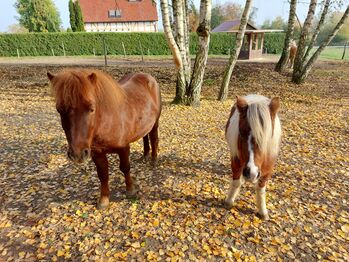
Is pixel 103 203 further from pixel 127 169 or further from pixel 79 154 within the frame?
pixel 79 154

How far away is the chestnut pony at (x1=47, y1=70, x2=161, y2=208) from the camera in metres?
2.56

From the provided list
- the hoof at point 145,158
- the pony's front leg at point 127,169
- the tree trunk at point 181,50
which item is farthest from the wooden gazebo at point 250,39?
the pony's front leg at point 127,169

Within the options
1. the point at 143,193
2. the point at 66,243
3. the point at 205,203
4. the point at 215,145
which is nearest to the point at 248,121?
the point at 205,203

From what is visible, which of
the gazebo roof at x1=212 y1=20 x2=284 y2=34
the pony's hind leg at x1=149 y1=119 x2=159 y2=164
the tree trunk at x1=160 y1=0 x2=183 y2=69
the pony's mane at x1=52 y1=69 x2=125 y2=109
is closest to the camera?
the pony's mane at x1=52 y1=69 x2=125 y2=109

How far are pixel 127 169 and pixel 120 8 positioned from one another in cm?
4838

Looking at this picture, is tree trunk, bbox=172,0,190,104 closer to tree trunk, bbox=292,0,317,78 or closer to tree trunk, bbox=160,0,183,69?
tree trunk, bbox=160,0,183,69

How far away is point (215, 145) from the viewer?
6.23m

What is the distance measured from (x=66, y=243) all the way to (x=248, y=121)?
2720 mm

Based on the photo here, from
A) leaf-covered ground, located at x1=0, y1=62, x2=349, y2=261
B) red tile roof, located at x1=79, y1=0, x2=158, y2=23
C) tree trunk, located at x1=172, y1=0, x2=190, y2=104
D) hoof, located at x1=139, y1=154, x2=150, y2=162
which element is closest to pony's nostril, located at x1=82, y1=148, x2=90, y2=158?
leaf-covered ground, located at x1=0, y1=62, x2=349, y2=261

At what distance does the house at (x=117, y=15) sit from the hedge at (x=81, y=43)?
14088mm

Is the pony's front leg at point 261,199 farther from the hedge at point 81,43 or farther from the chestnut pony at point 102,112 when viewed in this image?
the hedge at point 81,43

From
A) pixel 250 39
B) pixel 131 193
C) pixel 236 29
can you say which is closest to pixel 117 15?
pixel 236 29

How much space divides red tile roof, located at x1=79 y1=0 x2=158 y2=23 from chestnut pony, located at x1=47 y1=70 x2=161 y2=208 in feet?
153

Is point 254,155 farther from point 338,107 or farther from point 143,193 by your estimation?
point 338,107
